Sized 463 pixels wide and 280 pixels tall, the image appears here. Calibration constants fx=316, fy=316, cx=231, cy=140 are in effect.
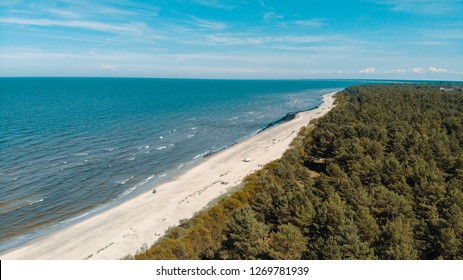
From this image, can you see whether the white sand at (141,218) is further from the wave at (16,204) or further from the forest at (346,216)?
the wave at (16,204)

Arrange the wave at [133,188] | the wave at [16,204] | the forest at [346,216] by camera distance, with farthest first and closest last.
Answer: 1. the wave at [133,188]
2. the wave at [16,204]
3. the forest at [346,216]

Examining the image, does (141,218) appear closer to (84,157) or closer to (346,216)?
(346,216)

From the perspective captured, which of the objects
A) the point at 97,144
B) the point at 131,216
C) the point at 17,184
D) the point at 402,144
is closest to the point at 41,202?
the point at 17,184

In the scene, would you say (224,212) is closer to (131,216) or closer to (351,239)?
(131,216)

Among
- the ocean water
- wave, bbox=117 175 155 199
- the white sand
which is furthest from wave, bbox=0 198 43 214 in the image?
wave, bbox=117 175 155 199

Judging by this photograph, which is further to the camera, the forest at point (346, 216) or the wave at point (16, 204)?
the wave at point (16, 204)

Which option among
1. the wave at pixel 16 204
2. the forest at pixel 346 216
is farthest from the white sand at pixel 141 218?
the wave at pixel 16 204

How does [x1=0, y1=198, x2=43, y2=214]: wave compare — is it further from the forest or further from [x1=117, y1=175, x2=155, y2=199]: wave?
the forest

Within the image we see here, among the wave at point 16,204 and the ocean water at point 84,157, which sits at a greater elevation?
the ocean water at point 84,157
